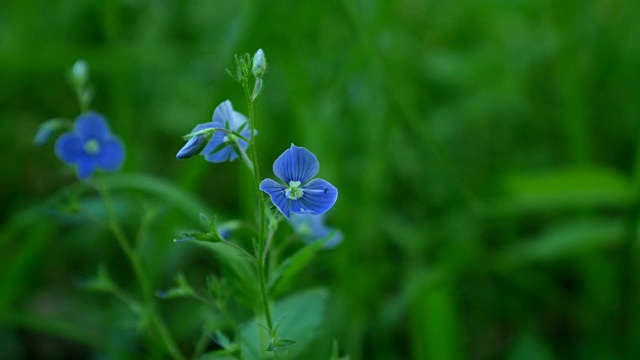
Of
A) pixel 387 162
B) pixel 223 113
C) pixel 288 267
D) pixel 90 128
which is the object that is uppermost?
pixel 387 162

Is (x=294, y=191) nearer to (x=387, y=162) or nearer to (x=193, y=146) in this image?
(x=193, y=146)

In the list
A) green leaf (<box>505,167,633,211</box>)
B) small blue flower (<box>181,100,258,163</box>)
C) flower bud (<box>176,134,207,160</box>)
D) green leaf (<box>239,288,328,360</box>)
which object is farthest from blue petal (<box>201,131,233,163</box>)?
green leaf (<box>505,167,633,211</box>)

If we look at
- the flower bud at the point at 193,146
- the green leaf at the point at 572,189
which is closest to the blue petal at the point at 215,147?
the flower bud at the point at 193,146

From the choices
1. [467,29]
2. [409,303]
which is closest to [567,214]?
[409,303]

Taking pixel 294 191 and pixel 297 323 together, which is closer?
→ pixel 294 191

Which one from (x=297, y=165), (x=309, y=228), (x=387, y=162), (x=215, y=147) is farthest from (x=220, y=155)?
(x=387, y=162)

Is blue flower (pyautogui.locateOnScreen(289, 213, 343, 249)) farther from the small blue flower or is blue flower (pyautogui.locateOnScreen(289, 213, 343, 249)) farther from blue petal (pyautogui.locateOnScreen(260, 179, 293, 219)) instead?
blue petal (pyautogui.locateOnScreen(260, 179, 293, 219))

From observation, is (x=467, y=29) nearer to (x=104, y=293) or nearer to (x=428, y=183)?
(x=428, y=183)
